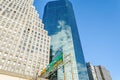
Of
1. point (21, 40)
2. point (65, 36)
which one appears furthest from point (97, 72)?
point (21, 40)

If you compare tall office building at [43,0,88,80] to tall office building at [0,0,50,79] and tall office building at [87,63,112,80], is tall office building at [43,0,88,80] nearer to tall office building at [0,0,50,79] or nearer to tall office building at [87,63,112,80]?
tall office building at [0,0,50,79]

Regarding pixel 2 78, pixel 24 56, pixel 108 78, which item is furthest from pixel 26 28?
pixel 108 78

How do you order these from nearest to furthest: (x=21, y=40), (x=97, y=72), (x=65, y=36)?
(x=21, y=40), (x=65, y=36), (x=97, y=72)

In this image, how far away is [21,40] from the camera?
57.5 metres

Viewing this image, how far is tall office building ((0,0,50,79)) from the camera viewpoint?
48.9 meters

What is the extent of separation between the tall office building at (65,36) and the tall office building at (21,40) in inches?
576

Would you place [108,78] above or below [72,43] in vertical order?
below

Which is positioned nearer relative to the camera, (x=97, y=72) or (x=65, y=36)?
(x=65, y=36)

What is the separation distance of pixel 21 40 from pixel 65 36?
3416 cm

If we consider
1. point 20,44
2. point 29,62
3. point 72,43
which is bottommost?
point 29,62

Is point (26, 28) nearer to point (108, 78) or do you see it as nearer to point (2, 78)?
point (2, 78)

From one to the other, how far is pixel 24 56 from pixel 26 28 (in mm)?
16626

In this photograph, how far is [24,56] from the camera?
175 ft

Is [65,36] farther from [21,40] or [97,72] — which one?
[97,72]
